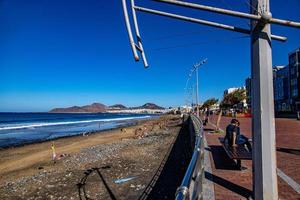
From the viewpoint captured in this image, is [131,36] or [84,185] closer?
[131,36]

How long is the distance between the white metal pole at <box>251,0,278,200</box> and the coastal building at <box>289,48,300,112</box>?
211 ft

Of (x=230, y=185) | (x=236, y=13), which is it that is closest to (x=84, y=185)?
(x=230, y=185)

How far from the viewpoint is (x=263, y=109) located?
15.9ft

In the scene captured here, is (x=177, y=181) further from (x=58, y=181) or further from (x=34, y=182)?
(x=34, y=182)

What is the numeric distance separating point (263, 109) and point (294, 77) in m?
70.6

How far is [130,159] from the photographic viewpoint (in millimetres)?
16188

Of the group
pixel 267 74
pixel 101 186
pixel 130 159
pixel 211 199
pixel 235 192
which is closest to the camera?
pixel 267 74

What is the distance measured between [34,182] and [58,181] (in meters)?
1.02

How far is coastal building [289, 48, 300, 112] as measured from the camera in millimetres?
66062

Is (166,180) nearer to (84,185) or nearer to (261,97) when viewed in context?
(84,185)

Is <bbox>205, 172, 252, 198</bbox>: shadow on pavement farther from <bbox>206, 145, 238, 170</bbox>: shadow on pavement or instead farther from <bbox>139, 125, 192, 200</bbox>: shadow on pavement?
<bbox>139, 125, 192, 200</bbox>: shadow on pavement

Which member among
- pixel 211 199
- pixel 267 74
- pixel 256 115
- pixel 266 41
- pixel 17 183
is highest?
pixel 266 41

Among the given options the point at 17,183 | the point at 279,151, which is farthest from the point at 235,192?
the point at 17,183

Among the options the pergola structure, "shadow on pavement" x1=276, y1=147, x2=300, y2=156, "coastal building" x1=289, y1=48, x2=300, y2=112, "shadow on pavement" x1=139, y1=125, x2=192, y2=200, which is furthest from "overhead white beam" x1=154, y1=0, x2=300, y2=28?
"coastal building" x1=289, y1=48, x2=300, y2=112
